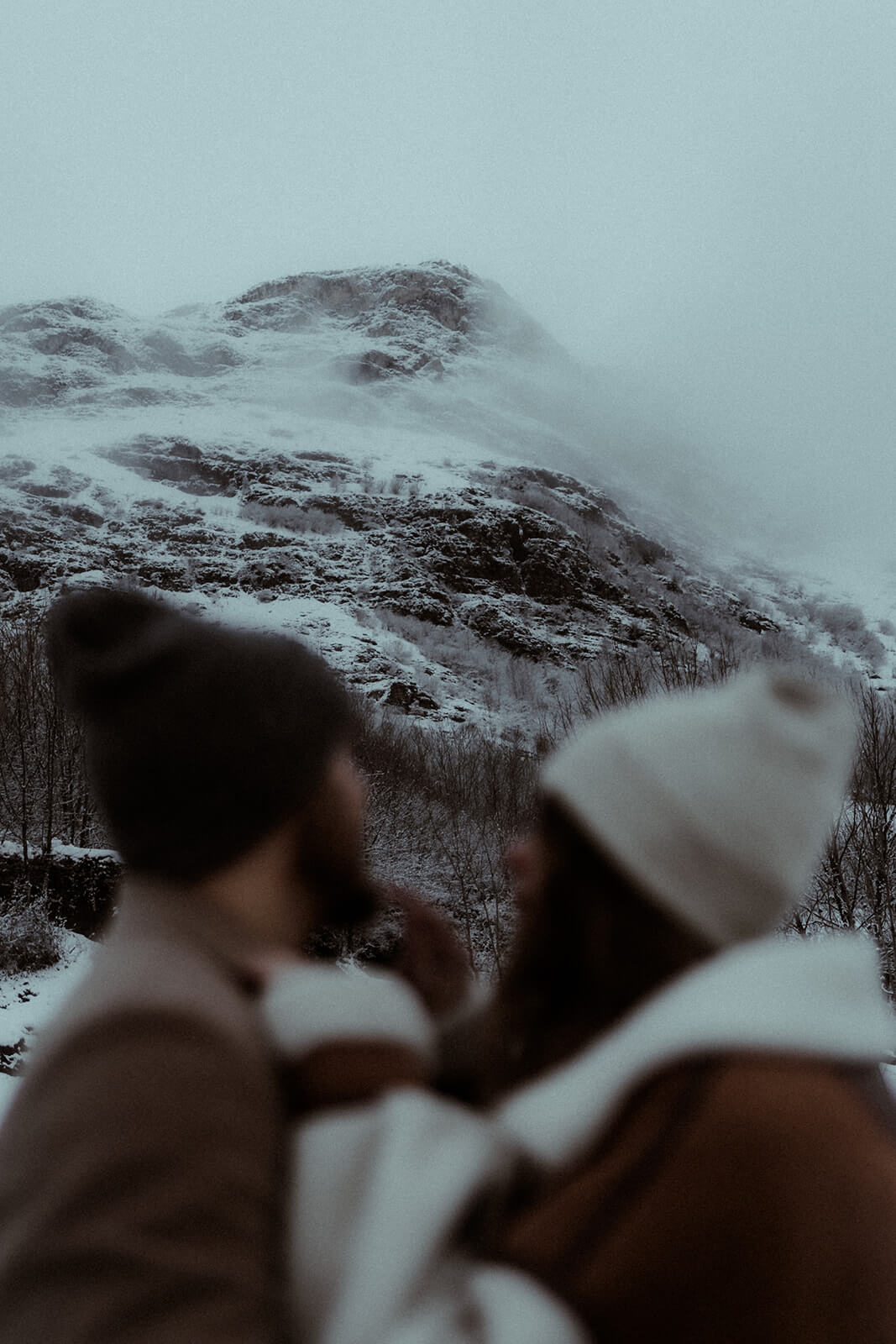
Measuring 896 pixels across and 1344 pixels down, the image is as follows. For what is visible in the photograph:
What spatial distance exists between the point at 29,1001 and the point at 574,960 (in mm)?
10730

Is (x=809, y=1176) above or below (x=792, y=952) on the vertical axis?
below

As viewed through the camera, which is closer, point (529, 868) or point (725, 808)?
point (725, 808)

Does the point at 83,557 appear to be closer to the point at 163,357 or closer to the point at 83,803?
the point at 83,803

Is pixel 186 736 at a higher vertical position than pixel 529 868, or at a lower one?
higher

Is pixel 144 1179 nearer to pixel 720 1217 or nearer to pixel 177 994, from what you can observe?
pixel 177 994

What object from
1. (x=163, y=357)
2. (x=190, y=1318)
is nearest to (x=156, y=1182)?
(x=190, y=1318)

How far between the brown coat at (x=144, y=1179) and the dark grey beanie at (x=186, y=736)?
0.73 ft

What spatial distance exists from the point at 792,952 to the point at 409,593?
75.2 m

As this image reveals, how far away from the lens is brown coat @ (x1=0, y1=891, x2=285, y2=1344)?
0.81 meters

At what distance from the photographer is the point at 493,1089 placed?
1.08 m

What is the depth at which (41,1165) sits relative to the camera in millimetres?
853

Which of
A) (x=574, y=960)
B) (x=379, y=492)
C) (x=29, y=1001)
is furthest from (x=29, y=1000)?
(x=379, y=492)

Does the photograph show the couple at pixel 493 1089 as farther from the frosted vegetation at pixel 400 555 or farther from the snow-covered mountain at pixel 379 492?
the snow-covered mountain at pixel 379 492

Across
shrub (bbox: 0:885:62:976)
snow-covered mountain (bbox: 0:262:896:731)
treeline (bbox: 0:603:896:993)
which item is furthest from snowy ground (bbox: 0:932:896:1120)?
snow-covered mountain (bbox: 0:262:896:731)
